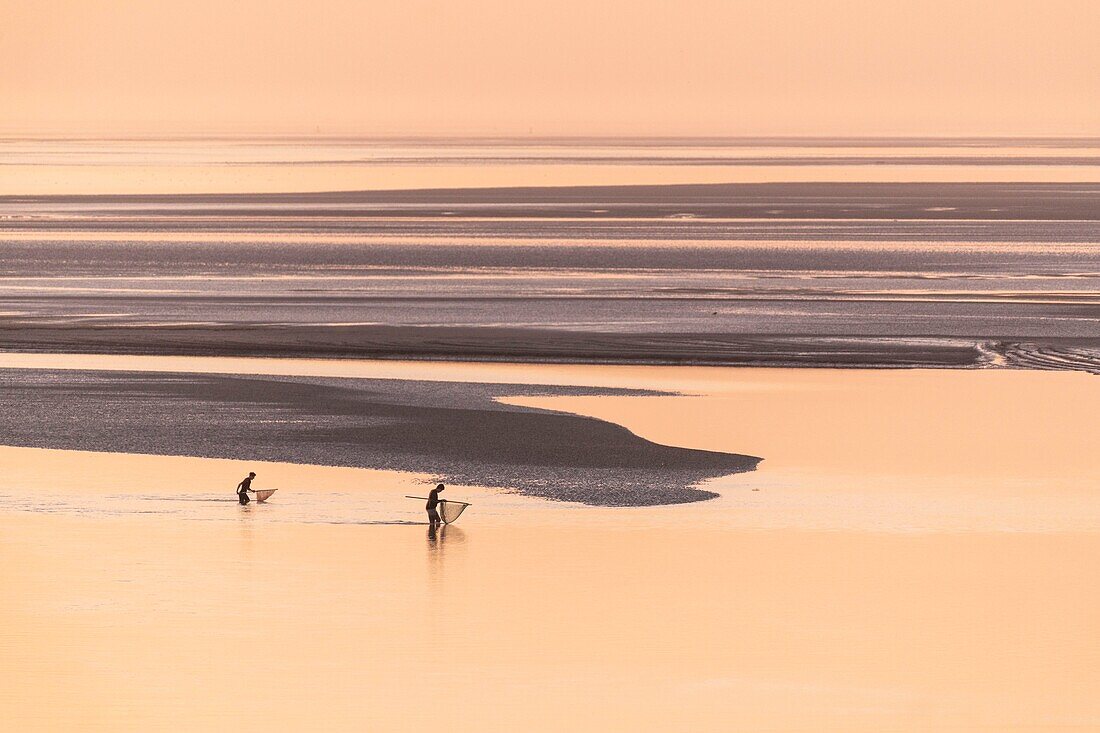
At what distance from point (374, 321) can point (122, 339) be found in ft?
15.2

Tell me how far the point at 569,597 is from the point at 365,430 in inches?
306

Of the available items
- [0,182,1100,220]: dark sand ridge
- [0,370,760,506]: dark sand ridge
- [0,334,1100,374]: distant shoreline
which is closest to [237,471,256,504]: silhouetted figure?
[0,370,760,506]: dark sand ridge

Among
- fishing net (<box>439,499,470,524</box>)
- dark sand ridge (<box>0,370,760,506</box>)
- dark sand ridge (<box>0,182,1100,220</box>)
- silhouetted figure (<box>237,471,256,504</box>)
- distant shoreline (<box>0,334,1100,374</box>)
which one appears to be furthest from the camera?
dark sand ridge (<box>0,182,1100,220</box>)

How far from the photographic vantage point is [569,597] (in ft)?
51.1

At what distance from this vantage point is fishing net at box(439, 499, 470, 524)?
17.8 meters

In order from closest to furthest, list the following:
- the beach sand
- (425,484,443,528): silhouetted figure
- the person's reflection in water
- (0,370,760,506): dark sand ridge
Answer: the beach sand, the person's reflection in water, (425,484,443,528): silhouetted figure, (0,370,760,506): dark sand ridge

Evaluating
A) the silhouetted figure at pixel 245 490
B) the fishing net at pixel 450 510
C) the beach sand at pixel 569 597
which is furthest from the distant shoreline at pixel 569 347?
the fishing net at pixel 450 510

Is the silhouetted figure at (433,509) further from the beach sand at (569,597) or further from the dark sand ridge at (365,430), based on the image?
the dark sand ridge at (365,430)

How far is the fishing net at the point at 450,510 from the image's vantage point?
17.8 metres

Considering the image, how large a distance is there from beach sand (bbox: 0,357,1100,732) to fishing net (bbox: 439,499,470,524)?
0.12 meters

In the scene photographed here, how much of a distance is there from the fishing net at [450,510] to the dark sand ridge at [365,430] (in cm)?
160

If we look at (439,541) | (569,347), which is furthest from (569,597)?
(569,347)

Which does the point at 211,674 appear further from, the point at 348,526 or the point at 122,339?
the point at 122,339

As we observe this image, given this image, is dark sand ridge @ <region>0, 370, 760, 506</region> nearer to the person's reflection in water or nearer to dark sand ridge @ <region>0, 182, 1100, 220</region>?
the person's reflection in water
